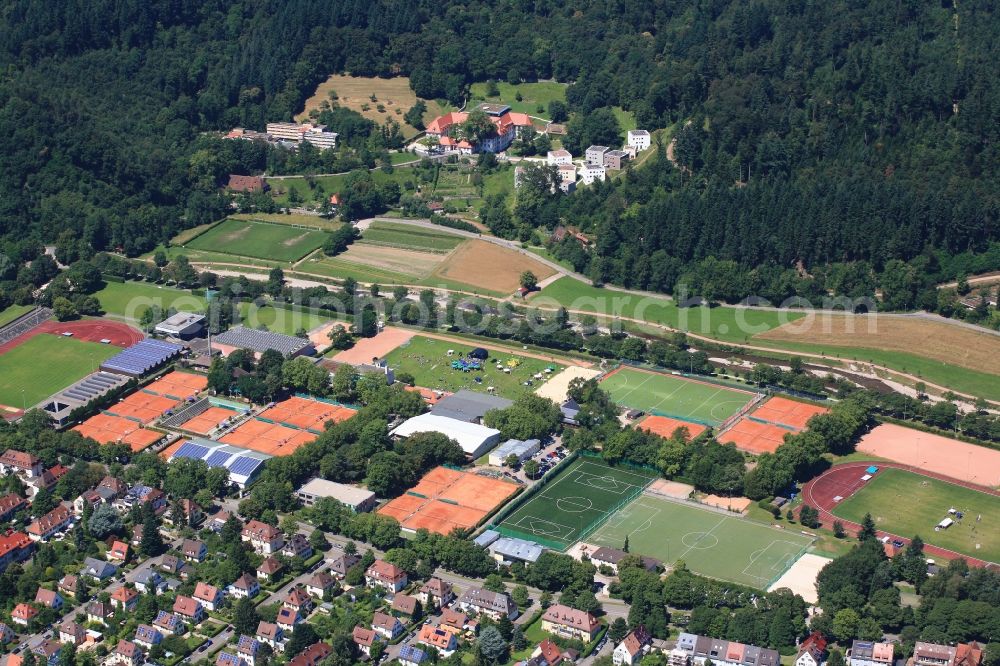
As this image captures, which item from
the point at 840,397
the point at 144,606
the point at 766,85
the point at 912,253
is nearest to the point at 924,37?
the point at 766,85

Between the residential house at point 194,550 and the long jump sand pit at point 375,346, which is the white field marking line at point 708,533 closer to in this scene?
the residential house at point 194,550

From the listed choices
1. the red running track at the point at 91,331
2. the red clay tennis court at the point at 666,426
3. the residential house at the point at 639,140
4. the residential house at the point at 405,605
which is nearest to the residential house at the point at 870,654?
the residential house at the point at 405,605

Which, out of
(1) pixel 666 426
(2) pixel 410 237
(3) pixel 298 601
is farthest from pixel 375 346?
(3) pixel 298 601

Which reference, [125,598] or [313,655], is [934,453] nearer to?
[313,655]

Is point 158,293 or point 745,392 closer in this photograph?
point 745,392

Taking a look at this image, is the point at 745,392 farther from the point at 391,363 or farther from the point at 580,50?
the point at 580,50

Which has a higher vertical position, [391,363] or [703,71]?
[703,71]
